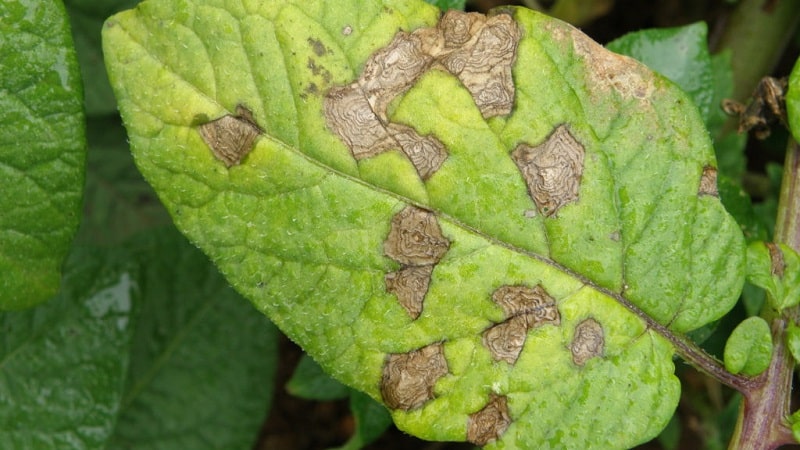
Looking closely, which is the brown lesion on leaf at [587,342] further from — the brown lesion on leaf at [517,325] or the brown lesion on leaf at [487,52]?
the brown lesion on leaf at [487,52]

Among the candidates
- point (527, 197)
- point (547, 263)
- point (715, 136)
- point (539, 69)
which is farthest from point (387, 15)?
point (715, 136)

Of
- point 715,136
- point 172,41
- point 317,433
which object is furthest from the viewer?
point 317,433

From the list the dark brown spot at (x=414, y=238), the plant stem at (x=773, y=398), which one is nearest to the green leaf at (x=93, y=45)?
the dark brown spot at (x=414, y=238)

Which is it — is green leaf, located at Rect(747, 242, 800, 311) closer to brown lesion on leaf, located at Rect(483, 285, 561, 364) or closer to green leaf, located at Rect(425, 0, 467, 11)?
brown lesion on leaf, located at Rect(483, 285, 561, 364)

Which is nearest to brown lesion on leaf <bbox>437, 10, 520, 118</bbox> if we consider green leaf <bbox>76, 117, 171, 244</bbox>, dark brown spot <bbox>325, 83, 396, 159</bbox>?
dark brown spot <bbox>325, 83, 396, 159</bbox>

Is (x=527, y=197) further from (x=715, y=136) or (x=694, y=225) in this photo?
(x=715, y=136)

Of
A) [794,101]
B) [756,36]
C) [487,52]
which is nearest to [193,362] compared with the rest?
[487,52]

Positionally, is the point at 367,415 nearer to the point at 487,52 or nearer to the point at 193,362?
the point at 193,362
